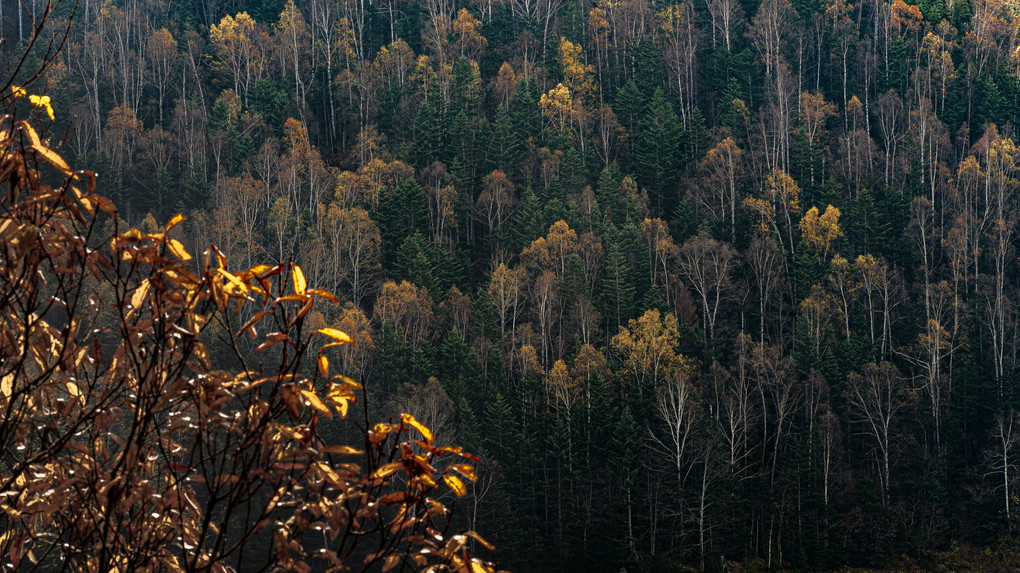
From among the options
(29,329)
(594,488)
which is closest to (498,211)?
(594,488)

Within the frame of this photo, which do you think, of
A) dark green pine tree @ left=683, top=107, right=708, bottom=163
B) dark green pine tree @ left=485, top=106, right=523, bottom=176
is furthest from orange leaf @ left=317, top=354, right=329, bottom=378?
dark green pine tree @ left=683, top=107, right=708, bottom=163

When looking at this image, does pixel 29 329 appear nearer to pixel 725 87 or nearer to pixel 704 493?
pixel 704 493

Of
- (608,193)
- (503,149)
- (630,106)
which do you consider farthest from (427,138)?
(630,106)

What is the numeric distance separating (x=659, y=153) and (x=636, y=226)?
31.8 feet

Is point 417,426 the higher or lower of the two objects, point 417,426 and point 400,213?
the lower

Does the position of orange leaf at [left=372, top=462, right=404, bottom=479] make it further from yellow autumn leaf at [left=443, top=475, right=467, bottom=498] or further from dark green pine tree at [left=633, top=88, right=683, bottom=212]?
dark green pine tree at [left=633, top=88, right=683, bottom=212]

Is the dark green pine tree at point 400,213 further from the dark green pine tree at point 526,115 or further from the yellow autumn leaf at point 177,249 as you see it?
the yellow autumn leaf at point 177,249

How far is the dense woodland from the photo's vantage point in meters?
36.0

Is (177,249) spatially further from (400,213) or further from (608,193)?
(608,193)

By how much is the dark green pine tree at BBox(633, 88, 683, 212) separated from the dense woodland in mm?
216

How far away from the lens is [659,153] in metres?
57.0

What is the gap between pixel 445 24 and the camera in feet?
228

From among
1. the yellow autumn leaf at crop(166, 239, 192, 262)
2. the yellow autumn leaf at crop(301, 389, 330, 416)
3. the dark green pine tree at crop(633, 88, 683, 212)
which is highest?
the dark green pine tree at crop(633, 88, 683, 212)

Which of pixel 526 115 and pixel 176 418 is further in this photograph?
pixel 526 115
